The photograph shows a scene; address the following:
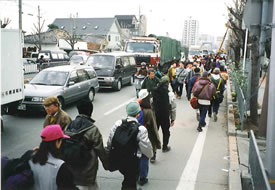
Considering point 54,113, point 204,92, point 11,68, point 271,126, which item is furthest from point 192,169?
point 11,68

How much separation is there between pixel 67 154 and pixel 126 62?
14.9 metres

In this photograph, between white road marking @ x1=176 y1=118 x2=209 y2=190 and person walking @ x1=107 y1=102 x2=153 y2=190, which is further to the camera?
white road marking @ x1=176 y1=118 x2=209 y2=190

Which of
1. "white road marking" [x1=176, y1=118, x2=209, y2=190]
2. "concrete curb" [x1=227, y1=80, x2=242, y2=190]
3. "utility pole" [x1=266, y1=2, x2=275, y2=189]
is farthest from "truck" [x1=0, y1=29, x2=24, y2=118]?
"utility pole" [x1=266, y1=2, x2=275, y2=189]

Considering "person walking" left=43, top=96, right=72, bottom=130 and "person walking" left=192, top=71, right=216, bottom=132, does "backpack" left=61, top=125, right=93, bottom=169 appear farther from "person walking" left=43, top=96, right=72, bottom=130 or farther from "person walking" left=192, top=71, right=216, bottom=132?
"person walking" left=192, top=71, right=216, bottom=132

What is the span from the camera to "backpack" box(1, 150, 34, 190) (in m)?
2.52

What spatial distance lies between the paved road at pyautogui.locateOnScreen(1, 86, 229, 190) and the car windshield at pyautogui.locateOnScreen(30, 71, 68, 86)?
1141mm

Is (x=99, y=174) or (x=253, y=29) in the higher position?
(x=253, y=29)

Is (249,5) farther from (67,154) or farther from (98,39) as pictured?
(98,39)

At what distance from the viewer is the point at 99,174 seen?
19.2ft

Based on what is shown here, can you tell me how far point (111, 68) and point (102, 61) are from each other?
2.78 ft

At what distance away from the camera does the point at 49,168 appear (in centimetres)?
275

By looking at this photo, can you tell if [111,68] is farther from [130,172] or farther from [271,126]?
[271,126]

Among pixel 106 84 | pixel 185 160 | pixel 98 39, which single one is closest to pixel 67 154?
pixel 185 160

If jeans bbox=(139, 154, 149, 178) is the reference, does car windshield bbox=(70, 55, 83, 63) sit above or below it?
above
